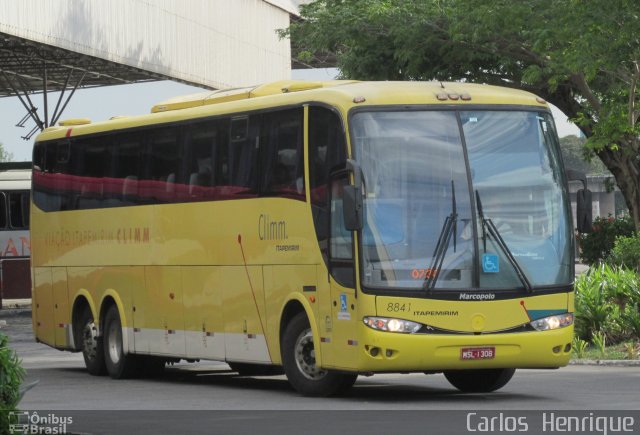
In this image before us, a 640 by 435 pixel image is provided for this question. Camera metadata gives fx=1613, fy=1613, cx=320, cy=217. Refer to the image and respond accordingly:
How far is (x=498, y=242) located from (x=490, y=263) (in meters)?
0.25

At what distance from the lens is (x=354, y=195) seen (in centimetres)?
1622

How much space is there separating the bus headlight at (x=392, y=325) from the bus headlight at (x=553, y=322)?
1356mm

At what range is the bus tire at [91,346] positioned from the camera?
22891 millimetres

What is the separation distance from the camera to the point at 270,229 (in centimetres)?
1842

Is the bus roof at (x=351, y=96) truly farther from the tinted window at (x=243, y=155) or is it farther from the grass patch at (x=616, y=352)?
the grass patch at (x=616, y=352)

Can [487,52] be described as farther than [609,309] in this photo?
Yes

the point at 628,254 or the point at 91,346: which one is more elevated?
the point at 628,254

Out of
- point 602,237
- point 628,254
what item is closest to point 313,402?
point 628,254

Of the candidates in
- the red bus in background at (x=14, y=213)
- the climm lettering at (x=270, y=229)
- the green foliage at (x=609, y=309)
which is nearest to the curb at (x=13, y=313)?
the red bus in background at (x=14, y=213)

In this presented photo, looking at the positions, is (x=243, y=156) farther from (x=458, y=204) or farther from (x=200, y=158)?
(x=458, y=204)

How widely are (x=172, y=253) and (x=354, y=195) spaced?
208 inches

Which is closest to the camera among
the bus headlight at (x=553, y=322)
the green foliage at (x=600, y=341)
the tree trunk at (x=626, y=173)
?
the bus headlight at (x=553, y=322)

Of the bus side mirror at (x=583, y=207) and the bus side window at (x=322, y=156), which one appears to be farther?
the bus side mirror at (x=583, y=207)

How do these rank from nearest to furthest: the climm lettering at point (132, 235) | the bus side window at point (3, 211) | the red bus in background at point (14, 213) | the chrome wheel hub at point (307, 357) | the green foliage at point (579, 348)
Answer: the chrome wheel hub at point (307, 357)
the climm lettering at point (132, 235)
the green foliage at point (579, 348)
the red bus in background at point (14, 213)
the bus side window at point (3, 211)
